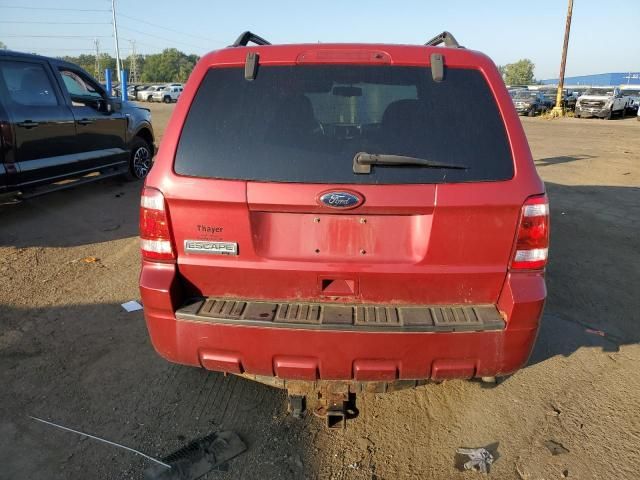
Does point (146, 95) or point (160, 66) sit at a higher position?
point (160, 66)

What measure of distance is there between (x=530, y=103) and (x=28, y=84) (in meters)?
36.2

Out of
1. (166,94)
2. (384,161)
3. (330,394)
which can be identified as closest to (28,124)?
(330,394)

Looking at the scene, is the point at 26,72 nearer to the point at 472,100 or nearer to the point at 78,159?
the point at 78,159

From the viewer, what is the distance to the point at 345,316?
2.41m

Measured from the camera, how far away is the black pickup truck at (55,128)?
6.09 metres

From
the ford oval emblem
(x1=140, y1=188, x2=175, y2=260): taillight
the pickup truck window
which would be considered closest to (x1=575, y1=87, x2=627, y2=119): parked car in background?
the pickup truck window

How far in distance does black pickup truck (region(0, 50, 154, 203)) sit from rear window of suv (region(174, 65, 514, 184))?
474cm

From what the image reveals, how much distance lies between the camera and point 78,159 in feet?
24.2

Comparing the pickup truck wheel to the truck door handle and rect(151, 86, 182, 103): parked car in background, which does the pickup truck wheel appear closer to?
the truck door handle

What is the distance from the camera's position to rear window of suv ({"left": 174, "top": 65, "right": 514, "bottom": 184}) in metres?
2.38

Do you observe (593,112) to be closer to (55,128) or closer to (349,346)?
(55,128)

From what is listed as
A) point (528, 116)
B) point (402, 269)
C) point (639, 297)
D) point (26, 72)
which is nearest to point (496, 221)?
point (402, 269)

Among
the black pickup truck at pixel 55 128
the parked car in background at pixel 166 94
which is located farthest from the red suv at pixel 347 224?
the parked car in background at pixel 166 94

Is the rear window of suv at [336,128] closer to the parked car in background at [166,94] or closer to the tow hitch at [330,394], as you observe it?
the tow hitch at [330,394]
